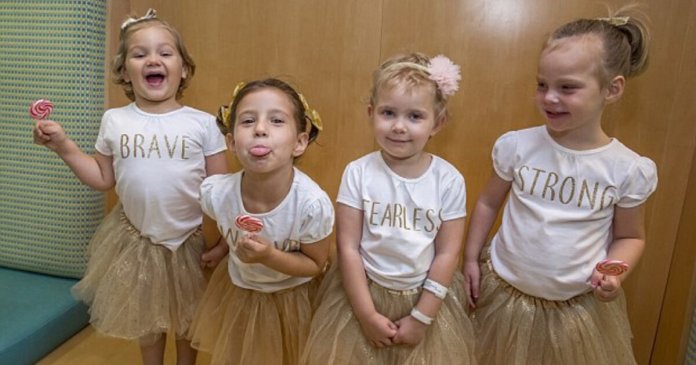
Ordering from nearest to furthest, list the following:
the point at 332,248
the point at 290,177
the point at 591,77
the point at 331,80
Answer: the point at 591,77 < the point at 290,177 < the point at 332,248 < the point at 331,80

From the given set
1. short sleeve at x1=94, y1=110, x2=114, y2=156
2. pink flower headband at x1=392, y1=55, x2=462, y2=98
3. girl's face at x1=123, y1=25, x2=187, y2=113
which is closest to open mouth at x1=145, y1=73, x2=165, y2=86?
girl's face at x1=123, y1=25, x2=187, y2=113

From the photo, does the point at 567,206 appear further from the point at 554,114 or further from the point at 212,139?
the point at 212,139

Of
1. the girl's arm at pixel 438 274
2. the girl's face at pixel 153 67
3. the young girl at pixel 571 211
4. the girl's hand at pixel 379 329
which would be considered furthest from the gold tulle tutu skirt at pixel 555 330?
the girl's face at pixel 153 67

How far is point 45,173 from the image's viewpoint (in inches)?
59.4

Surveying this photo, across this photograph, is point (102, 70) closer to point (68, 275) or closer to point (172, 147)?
point (172, 147)

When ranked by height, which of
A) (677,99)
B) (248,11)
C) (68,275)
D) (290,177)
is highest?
(248,11)

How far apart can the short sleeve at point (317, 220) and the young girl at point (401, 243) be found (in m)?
0.04

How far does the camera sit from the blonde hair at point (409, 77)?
1051mm

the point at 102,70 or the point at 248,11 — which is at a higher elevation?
the point at 248,11

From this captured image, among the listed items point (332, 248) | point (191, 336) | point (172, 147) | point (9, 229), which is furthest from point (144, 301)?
point (9, 229)

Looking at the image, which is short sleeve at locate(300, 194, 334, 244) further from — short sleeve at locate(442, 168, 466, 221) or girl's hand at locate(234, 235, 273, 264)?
short sleeve at locate(442, 168, 466, 221)

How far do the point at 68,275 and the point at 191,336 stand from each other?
1.96 ft

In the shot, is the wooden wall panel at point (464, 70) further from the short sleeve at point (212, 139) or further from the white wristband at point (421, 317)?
the white wristband at point (421, 317)

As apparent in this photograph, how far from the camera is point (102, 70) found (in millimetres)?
1464
